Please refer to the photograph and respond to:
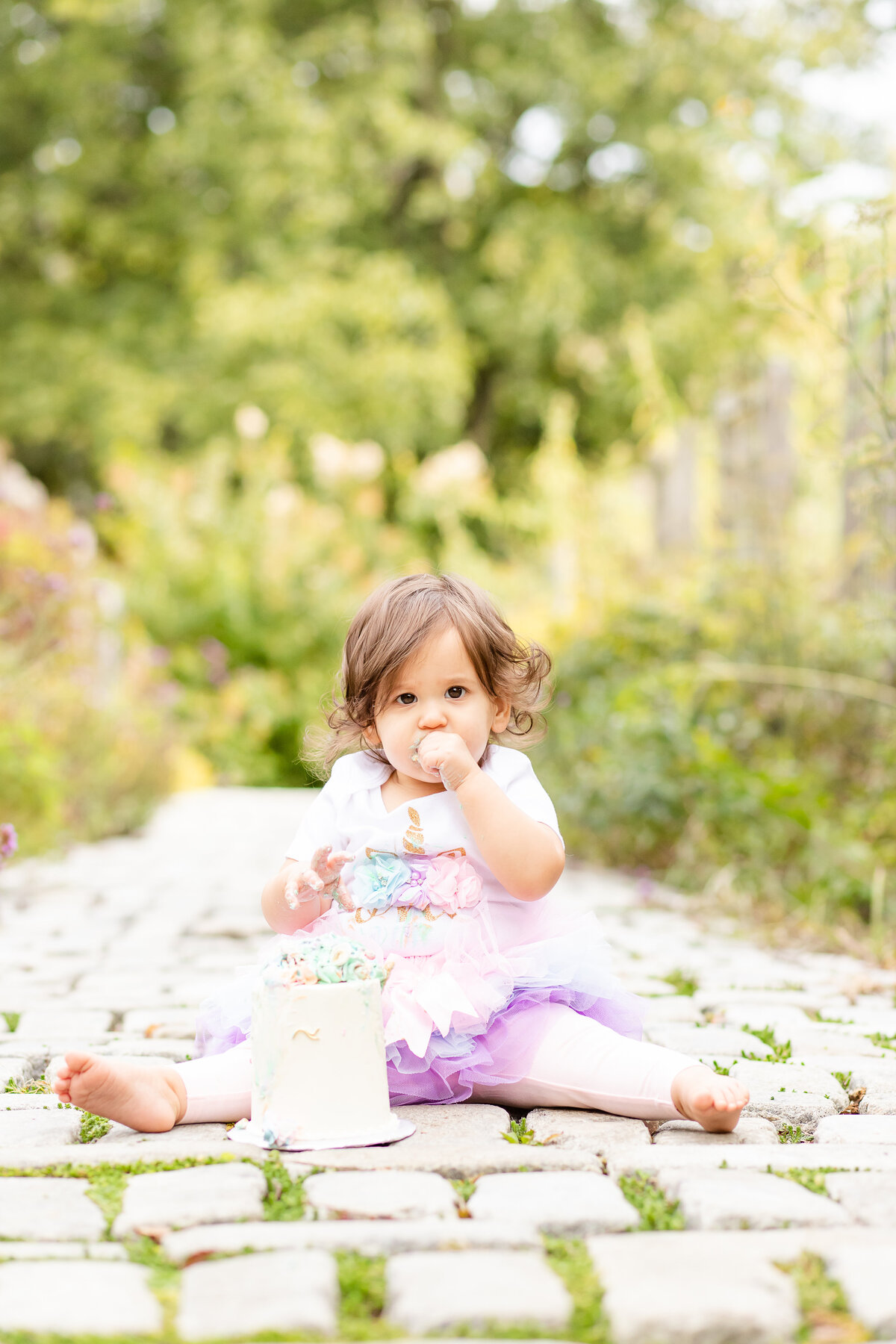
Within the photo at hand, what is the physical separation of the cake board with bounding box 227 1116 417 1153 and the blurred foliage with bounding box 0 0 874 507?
10513 mm

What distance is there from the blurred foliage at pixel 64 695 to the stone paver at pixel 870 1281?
397cm

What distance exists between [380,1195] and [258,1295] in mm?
337

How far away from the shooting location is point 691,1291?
4.40 ft

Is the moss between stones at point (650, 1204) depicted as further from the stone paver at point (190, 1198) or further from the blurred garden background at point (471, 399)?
the blurred garden background at point (471, 399)

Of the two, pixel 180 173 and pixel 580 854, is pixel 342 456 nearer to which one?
pixel 580 854

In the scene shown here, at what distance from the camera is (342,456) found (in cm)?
1038

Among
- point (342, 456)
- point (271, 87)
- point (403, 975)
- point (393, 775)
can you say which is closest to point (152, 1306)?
point (403, 975)

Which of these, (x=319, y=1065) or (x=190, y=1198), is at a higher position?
(x=319, y=1065)

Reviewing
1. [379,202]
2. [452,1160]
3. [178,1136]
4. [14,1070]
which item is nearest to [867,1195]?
[452,1160]

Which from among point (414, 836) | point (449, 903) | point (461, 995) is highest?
point (414, 836)

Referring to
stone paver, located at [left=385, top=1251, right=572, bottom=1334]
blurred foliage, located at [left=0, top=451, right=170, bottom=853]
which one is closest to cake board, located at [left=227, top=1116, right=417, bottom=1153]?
stone paver, located at [left=385, top=1251, right=572, bottom=1334]

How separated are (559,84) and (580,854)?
10.4m

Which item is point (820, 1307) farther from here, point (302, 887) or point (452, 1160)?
point (302, 887)

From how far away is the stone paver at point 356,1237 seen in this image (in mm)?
1496
